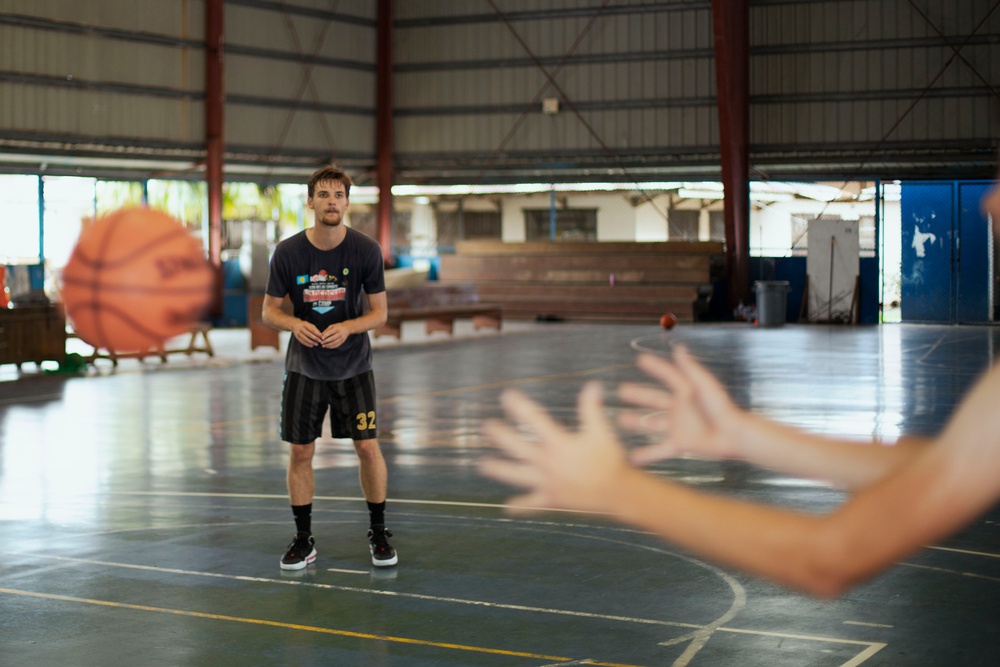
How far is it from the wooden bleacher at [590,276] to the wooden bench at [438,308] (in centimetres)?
211

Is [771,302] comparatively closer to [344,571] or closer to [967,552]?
[967,552]

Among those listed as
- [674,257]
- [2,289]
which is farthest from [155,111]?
[674,257]

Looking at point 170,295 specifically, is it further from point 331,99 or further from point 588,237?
point 588,237

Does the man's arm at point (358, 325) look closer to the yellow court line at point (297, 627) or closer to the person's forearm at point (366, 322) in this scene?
the person's forearm at point (366, 322)

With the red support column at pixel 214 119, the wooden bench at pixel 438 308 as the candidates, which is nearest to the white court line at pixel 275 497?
the wooden bench at pixel 438 308

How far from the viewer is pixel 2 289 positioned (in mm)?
19375

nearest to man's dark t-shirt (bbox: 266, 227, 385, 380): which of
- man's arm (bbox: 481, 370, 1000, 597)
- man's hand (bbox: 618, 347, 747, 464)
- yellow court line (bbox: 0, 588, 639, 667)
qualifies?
yellow court line (bbox: 0, 588, 639, 667)

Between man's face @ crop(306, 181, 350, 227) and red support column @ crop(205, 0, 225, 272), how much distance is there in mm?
24082

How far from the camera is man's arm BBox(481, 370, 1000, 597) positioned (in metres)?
1.48

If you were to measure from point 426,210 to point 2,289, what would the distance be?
61.4ft

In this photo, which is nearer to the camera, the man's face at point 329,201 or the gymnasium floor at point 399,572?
the gymnasium floor at point 399,572

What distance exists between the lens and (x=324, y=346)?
22.7 ft

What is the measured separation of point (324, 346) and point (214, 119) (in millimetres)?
24986

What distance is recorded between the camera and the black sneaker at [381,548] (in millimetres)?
6980
